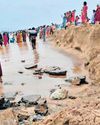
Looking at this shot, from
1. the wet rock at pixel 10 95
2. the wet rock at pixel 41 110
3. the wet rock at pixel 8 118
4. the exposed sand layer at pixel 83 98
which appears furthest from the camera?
the wet rock at pixel 10 95

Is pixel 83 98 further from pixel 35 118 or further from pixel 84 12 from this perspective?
pixel 84 12

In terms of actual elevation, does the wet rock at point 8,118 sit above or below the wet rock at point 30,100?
above

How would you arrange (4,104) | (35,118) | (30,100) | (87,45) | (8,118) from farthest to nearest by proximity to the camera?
(87,45) < (30,100) < (4,104) < (35,118) < (8,118)

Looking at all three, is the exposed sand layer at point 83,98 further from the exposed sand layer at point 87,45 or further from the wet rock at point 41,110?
the wet rock at point 41,110

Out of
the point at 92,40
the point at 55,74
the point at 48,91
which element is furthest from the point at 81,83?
the point at 92,40

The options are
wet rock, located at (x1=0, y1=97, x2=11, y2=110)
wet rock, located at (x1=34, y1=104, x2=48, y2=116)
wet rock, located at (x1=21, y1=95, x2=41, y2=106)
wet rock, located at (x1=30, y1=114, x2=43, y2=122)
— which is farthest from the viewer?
wet rock, located at (x1=21, y1=95, x2=41, y2=106)

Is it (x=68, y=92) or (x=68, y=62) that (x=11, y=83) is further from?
(x=68, y=62)

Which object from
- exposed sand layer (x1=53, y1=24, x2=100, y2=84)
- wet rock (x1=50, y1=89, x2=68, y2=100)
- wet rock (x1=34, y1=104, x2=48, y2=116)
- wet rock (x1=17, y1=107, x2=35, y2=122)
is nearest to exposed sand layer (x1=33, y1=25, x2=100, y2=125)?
exposed sand layer (x1=53, y1=24, x2=100, y2=84)

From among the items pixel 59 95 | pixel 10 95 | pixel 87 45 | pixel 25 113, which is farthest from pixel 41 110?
pixel 87 45

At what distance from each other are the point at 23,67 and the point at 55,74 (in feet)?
10.4

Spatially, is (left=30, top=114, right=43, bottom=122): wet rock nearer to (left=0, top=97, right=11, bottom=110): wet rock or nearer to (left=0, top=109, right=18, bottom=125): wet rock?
(left=0, top=109, right=18, bottom=125): wet rock

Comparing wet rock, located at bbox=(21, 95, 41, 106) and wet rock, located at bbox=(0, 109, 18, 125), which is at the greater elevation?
wet rock, located at bbox=(0, 109, 18, 125)

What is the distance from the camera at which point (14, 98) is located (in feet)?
36.3

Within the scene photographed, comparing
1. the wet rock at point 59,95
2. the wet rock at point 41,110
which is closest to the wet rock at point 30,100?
the wet rock at point 59,95
